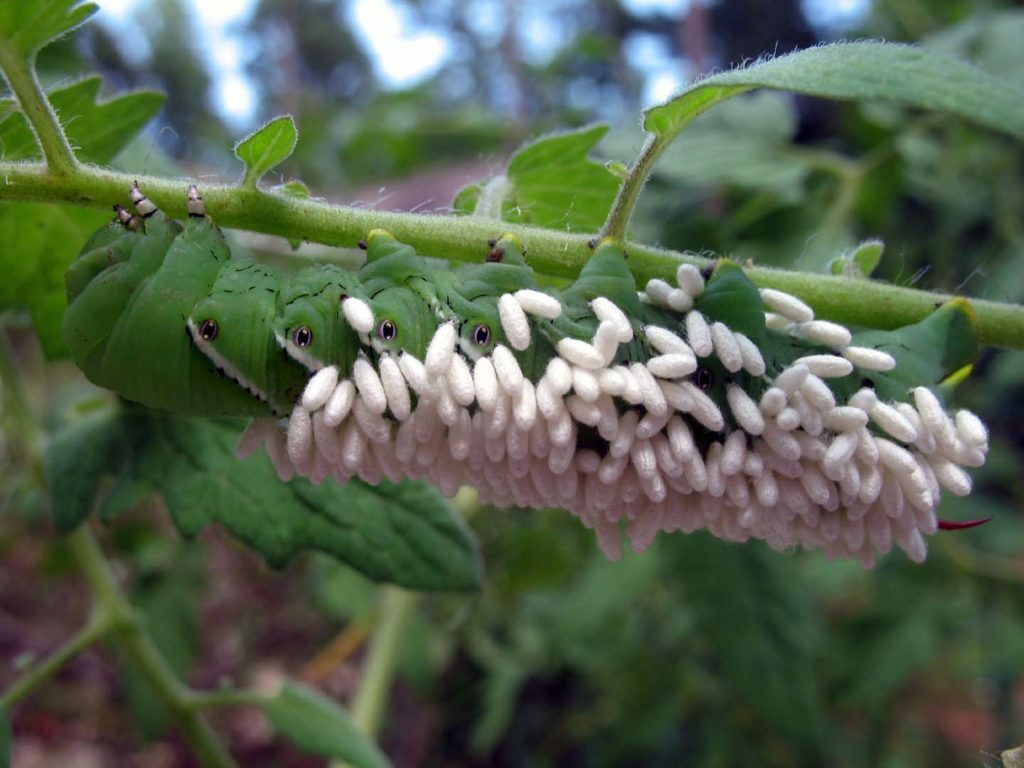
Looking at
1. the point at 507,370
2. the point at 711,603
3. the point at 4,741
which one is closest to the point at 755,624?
the point at 711,603

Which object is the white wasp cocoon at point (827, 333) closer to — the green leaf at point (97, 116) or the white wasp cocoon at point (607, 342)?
the white wasp cocoon at point (607, 342)

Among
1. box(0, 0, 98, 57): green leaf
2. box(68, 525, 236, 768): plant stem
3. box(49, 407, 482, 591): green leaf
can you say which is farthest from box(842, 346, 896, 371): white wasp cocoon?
box(68, 525, 236, 768): plant stem

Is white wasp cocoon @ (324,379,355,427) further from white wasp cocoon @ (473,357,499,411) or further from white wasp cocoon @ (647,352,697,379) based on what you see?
white wasp cocoon @ (647,352,697,379)

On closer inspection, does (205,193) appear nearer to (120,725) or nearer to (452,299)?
(452,299)

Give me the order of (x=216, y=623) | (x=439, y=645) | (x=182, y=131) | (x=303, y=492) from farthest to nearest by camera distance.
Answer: (x=182, y=131) < (x=216, y=623) < (x=439, y=645) < (x=303, y=492)

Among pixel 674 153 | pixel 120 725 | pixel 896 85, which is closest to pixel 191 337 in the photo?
pixel 896 85

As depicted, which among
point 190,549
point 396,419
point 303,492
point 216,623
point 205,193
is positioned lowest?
point 216,623

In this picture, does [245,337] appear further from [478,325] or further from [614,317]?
[614,317]
